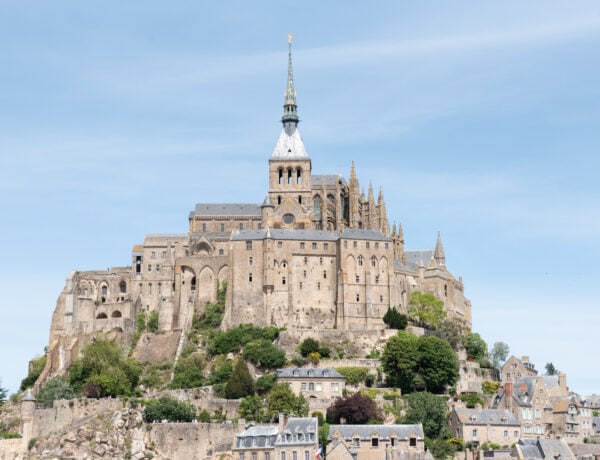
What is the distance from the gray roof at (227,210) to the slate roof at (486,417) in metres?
40.8

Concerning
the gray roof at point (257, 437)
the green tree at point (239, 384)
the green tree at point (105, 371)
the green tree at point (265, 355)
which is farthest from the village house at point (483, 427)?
the green tree at point (105, 371)

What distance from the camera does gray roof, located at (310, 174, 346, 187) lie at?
127 m

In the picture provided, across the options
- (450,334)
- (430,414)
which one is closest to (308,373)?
(430,414)

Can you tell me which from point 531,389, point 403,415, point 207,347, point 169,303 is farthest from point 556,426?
point 169,303

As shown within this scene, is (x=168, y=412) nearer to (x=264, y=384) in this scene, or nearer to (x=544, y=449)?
(x=264, y=384)

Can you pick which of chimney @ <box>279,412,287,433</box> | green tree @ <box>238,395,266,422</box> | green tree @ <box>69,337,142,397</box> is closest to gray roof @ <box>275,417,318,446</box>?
chimney @ <box>279,412,287,433</box>

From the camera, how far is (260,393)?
3927 inches

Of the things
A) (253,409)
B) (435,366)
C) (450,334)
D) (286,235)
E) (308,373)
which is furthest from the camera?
(286,235)

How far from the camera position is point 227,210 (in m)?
128

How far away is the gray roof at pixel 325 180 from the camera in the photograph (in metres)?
127

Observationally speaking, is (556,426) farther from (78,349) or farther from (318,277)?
(78,349)

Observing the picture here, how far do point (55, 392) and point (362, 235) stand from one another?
109 ft

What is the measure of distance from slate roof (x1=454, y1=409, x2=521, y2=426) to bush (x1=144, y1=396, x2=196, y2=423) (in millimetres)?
20972

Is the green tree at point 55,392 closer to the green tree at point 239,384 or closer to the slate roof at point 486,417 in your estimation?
the green tree at point 239,384
